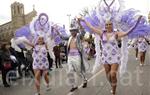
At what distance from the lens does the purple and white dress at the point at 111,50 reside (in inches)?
354

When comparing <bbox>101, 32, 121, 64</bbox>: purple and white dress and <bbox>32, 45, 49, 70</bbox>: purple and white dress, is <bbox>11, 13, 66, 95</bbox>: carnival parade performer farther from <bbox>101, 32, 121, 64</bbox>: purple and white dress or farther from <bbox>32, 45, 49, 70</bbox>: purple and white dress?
<bbox>101, 32, 121, 64</bbox>: purple and white dress

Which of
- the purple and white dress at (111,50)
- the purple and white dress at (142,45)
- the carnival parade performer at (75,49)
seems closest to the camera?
the purple and white dress at (111,50)

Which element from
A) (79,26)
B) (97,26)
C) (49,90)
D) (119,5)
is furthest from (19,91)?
(119,5)

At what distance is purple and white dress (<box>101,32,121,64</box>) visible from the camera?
8992 mm

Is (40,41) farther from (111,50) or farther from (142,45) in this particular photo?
(142,45)

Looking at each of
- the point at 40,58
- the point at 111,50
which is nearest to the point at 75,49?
the point at 40,58

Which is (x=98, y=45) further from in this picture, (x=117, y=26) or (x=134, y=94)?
(x=134, y=94)

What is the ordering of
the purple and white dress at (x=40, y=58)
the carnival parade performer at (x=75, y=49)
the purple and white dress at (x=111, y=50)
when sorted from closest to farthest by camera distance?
the purple and white dress at (x=111, y=50)
the purple and white dress at (x=40, y=58)
the carnival parade performer at (x=75, y=49)

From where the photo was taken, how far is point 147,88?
10.6 metres

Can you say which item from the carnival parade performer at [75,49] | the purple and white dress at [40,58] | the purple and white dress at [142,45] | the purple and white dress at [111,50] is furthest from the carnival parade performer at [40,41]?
the purple and white dress at [142,45]

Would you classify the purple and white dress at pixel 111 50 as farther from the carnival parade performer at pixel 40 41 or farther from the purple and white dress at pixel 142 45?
the purple and white dress at pixel 142 45

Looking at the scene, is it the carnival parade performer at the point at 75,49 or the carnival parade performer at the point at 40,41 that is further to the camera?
the carnival parade performer at the point at 75,49

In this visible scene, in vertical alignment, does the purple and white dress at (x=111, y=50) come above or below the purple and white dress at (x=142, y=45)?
above

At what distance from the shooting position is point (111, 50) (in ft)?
29.7
